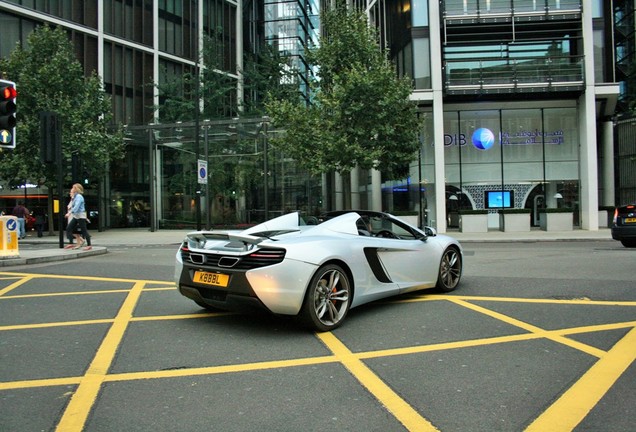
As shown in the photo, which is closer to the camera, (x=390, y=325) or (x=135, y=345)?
(x=135, y=345)

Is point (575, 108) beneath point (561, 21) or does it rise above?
beneath

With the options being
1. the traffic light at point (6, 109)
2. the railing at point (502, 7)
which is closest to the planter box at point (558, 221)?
the railing at point (502, 7)

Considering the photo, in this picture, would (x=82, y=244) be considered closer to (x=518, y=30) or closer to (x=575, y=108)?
(x=518, y=30)

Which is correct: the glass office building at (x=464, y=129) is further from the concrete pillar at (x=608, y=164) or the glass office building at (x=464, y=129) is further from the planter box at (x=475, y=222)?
the planter box at (x=475, y=222)

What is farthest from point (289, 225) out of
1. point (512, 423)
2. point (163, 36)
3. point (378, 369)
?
point (163, 36)

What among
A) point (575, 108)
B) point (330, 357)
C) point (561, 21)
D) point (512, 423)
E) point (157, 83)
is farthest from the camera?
point (157, 83)

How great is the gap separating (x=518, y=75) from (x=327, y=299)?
79.4ft

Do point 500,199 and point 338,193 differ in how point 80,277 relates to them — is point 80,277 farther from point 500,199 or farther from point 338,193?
point 338,193

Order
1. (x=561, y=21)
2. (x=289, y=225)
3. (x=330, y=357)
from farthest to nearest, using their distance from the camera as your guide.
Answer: (x=561, y=21), (x=289, y=225), (x=330, y=357)

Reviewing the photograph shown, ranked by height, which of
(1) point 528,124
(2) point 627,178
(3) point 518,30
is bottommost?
(2) point 627,178

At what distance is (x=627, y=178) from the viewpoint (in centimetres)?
3516

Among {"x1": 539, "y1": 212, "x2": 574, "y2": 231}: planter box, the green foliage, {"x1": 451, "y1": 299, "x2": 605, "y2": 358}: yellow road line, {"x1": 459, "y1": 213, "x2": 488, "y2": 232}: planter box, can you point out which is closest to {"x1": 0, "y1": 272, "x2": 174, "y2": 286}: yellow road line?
{"x1": 451, "y1": 299, "x2": 605, "y2": 358}: yellow road line

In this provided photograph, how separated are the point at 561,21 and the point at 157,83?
2744cm

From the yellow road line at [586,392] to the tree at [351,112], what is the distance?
1611 cm
